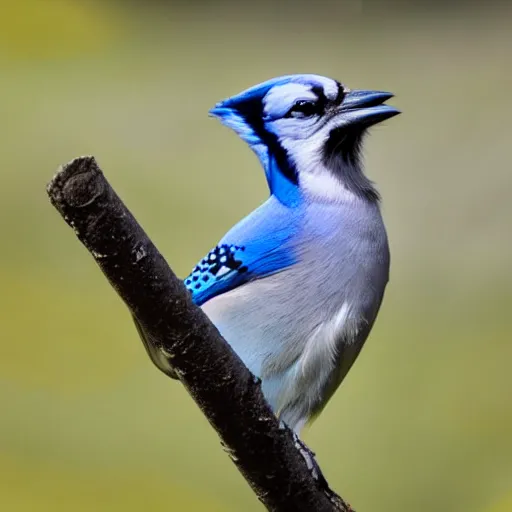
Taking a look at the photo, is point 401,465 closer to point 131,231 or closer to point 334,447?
point 334,447

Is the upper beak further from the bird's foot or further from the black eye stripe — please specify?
the bird's foot

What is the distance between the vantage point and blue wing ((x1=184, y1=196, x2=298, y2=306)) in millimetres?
982

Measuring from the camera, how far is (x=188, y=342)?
2.58 feet

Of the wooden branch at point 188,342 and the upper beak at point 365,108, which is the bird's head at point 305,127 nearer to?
the upper beak at point 365,108

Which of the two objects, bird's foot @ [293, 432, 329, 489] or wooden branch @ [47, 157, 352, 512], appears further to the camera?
bird's foot @ [293, 432, 329, 489]

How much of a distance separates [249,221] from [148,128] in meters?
1.03

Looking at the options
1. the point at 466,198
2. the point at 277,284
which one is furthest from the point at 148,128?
the point at 277,284

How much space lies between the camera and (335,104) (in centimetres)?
103

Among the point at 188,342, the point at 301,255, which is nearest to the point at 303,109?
the point at 301,255

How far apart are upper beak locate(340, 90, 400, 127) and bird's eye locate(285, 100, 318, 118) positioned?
0.11 ft

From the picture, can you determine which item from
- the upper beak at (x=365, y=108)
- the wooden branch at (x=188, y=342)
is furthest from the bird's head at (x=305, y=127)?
the wooden branch at (x=188, y=342)

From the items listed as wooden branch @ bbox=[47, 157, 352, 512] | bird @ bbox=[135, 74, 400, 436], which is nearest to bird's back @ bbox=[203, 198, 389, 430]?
bird @ bbox=[135, 74, 400, 436]

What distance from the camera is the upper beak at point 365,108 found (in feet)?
3.27

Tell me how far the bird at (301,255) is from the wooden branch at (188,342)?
0.10 metres
